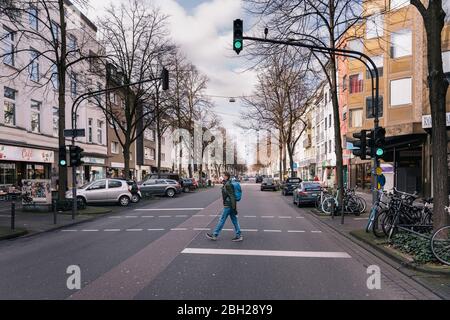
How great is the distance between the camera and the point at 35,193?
1941 centimetres

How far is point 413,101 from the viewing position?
1035 inches

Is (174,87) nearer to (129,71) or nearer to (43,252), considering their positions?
(129,71)

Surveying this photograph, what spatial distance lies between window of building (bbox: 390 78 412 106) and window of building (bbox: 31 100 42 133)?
25375 mm

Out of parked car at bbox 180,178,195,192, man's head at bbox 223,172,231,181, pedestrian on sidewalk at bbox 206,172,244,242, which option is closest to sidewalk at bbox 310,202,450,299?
pedestrian on sidewalk at bbox 206,172,244,242

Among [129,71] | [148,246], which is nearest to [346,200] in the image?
[148,246]

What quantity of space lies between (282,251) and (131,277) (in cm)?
375

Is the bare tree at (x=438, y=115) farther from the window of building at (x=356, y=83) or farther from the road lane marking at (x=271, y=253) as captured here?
the window of building at (x=356, y=83)

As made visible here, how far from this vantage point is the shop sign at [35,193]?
63.5 ft

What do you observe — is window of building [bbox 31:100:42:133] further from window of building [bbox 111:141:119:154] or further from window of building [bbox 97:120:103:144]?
window of building [bbox 111:141:119:154]

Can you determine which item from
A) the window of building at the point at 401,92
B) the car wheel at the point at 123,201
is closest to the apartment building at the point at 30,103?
the car wheel at the point at 123,201

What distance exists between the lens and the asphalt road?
5922mm

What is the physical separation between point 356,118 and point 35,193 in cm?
2910

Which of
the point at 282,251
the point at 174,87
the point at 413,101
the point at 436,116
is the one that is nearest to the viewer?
the point at 436,116

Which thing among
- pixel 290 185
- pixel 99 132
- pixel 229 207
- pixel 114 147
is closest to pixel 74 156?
pixel 229 207
